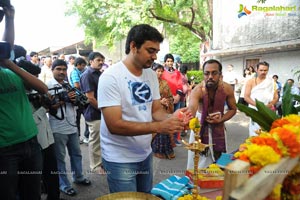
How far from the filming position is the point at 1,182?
1.88 meters

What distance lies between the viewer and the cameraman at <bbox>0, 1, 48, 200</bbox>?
1.89 meters

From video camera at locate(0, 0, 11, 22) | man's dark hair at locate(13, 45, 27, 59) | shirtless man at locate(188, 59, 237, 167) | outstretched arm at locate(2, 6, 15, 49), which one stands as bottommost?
shirtless man at locate(188, 59, 237, 167)

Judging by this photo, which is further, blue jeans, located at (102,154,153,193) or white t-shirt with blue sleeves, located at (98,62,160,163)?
blue jeans, located at (102,154,153,193)

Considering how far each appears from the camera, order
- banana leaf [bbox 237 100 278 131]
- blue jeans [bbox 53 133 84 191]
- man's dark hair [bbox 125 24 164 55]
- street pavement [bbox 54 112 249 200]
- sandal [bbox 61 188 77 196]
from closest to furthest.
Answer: banana leaf [bbox 237 100 278 131], man's dark hair [bbox 125 24 164 55], blue jeans [bbox 53 133 84 191], sandal [bbox 61 188 77 196], street pavement [bbox 54 112 249 200]

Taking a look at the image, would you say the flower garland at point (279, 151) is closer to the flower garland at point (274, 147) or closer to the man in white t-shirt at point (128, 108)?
the flower garland at point (274, 147)

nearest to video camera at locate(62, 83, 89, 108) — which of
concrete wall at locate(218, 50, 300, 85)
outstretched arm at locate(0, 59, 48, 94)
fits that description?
outstretched arm at locate(0, 59, 48, 94)

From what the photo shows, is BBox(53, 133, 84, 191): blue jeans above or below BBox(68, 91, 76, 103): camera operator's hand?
below

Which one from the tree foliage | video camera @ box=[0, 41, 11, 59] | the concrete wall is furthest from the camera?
the tree foliage

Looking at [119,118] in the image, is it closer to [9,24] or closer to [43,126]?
[9,24]

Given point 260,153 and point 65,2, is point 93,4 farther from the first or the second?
point 260,153

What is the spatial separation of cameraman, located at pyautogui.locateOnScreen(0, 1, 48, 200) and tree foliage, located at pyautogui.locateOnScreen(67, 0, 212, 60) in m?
11.2

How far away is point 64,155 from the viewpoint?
3.36 meters

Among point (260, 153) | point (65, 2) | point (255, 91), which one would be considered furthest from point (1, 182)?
point (65, 2)

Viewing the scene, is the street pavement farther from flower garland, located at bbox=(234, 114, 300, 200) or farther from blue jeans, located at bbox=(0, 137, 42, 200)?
flower garland, located at bbox=(234, 114, 300, 200)
